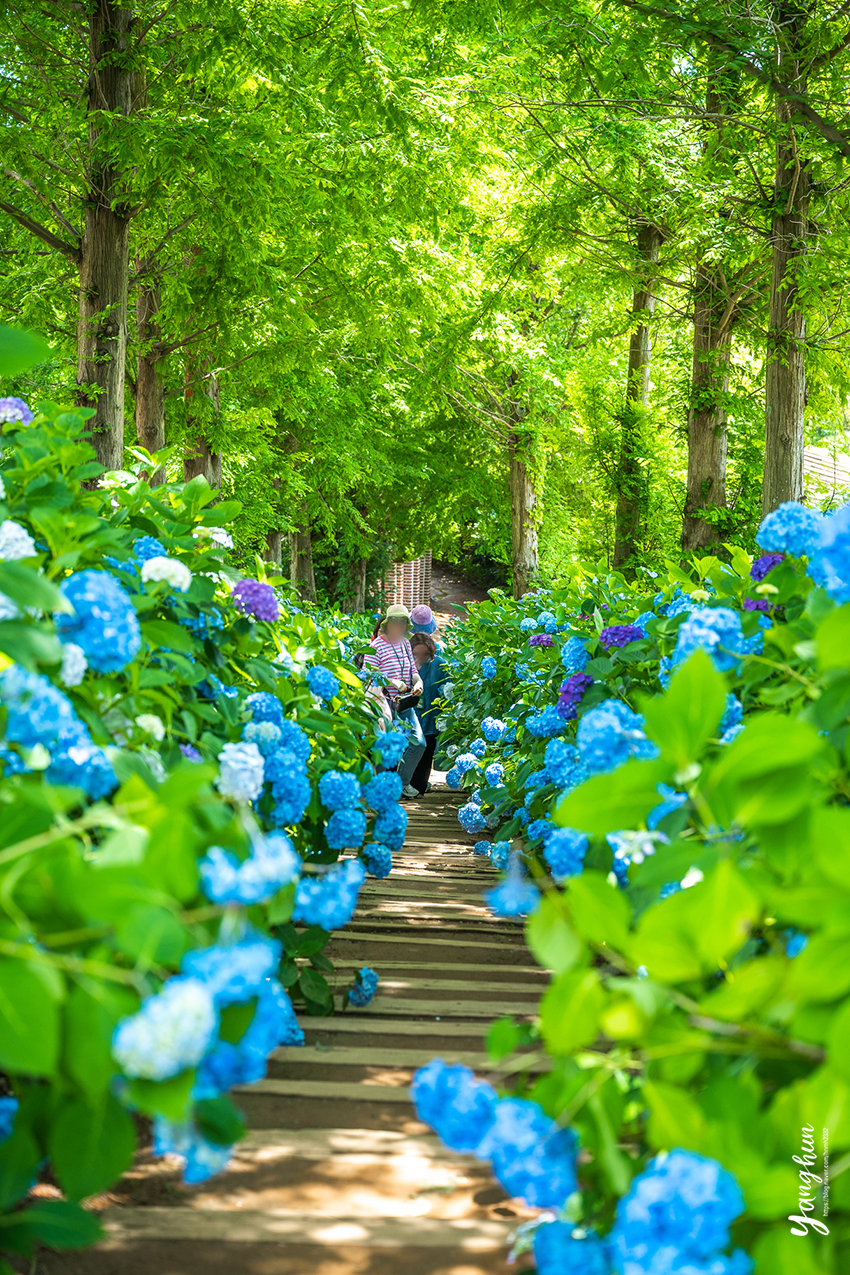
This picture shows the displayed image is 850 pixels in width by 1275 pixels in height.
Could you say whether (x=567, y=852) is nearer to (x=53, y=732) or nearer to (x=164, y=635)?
(x=164, y=635)

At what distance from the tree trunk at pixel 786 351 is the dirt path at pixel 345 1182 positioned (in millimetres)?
4722

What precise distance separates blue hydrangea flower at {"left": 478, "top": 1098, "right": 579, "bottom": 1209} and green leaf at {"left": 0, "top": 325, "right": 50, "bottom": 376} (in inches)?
39.7

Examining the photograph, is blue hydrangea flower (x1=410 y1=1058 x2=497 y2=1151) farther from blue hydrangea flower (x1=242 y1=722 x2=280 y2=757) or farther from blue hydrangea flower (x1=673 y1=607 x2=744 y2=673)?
blue hydrangea flower (x1=242 y1=722 x2=280 y2=757)

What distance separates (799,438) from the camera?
22.6 ft

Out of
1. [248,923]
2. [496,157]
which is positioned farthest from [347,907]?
[496,157]

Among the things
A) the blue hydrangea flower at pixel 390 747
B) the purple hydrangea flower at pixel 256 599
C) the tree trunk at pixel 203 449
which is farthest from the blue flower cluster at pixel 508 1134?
the tree trunk at pixel 203 449

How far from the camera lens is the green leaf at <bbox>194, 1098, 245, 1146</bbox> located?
1.10 m

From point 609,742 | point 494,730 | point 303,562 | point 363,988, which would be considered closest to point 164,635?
point 609,742

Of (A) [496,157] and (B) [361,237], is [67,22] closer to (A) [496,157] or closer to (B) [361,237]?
(B) [361,237]

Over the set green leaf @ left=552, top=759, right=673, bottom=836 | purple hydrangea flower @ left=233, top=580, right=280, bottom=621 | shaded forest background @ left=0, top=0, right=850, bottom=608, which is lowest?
green leaf @ left=552, top=759, right=673, bottom=836

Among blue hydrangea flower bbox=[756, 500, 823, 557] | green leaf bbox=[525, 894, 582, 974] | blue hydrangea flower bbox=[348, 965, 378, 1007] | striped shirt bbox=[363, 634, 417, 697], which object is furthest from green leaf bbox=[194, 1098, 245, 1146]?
striped shirt bbox=[363, 634, 417, 697]

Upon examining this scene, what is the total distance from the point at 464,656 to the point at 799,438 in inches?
199

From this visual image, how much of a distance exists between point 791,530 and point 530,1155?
1.72 meters

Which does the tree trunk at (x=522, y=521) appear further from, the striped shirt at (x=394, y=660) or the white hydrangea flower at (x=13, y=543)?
the white hydrangea flower at (x=13, y=543)
